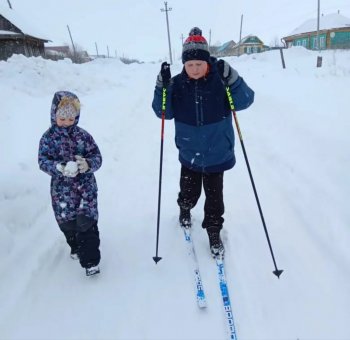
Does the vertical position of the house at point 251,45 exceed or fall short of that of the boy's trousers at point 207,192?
it falls short

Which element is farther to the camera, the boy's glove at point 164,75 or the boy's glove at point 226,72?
the boy's glove at point 164,75

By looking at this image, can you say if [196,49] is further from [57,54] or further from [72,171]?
[57,54]

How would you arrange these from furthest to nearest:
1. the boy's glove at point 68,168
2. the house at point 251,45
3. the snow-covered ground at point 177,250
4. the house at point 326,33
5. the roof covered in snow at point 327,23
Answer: the house at point 251,45 → the roof covered in snow at point 327,23 → the house at point 326,33 → the boy's glove at point 68,168 → the snow-covered ground at point 177,250

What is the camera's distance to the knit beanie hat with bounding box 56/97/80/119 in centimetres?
310

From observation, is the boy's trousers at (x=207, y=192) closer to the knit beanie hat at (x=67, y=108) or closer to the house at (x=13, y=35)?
the knit beanie hat at (x=67, y=108)

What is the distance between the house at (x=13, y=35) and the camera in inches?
1251

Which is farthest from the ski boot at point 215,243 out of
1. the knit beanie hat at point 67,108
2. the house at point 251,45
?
the house at point 251,45

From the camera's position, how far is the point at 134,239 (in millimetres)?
4273

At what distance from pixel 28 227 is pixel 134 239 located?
4.54ft

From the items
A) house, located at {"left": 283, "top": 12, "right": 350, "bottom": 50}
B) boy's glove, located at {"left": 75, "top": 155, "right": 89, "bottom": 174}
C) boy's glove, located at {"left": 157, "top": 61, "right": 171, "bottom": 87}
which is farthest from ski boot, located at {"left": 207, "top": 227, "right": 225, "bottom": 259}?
house, located at {"left": 283, "top": 12, "right": 350, "bottom": 50}

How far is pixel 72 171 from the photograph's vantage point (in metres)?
3.09

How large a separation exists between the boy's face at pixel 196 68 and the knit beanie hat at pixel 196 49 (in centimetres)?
4

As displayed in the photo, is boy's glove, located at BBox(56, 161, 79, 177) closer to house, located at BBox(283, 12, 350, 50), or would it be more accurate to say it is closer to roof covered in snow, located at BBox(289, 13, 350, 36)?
house, located at BBox(283, 12, 350, 50)

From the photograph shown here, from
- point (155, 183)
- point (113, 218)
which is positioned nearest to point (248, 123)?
point (155, 183)
